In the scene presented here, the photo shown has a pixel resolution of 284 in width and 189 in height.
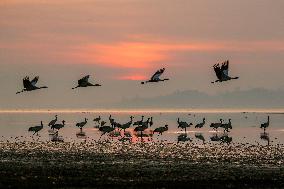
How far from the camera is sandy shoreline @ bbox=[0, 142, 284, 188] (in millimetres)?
23125

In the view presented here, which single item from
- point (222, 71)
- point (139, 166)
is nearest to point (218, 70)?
point (222, 71)

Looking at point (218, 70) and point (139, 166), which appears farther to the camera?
point (218, 70)

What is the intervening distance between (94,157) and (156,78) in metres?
13.1

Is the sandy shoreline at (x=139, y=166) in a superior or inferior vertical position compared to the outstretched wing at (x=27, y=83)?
inferior

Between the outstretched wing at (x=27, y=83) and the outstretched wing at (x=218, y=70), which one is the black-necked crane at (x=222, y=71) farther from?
the outstretched wing at (x=27, y=83)

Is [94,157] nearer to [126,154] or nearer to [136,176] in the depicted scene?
[126,154]

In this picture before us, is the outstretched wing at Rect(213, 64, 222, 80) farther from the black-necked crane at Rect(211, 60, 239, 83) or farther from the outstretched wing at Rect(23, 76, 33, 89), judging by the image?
the outstretched wing at Rect(23, 76, 33, 89)

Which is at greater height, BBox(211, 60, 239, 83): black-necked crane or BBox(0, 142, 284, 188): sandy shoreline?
BBox(211, 60, 239, 83): black-necked crane

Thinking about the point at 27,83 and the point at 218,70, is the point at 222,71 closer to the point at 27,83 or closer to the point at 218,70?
the point at 218,70

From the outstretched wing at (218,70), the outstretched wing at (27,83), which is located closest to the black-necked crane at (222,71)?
the outstretched wing at (218,70)

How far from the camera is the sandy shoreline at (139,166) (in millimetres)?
23125

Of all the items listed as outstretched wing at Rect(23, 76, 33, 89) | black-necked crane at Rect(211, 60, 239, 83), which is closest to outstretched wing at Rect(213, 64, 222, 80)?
black-necked crane at Rect(211, 60, 239, 83)

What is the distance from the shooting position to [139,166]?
2814 centimetres

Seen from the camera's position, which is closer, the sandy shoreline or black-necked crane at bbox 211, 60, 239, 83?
the sandy shoreline
